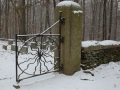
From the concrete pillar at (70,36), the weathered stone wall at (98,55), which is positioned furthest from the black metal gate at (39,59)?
the weathered stone wall at (98,55)

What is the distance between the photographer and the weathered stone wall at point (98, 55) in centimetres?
442

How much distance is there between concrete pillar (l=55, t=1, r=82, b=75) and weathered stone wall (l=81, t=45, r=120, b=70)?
411mm

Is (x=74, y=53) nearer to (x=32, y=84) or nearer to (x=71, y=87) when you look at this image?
(x=71, y=87)

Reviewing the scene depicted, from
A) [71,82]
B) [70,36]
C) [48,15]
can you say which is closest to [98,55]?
[70,36]

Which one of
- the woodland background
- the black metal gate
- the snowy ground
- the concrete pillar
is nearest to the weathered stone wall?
the snowy ground

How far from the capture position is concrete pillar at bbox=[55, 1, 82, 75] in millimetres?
3805

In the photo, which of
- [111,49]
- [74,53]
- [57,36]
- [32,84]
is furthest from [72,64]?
[111,49]

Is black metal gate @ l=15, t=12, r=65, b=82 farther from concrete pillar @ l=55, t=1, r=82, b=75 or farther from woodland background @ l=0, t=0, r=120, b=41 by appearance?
woodland background @ l=0, t=0, r=120, b=41

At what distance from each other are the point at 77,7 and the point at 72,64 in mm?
1570

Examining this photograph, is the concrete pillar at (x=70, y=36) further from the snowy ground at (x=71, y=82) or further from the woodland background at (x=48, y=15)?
the woodland background at (x=48, y=15)

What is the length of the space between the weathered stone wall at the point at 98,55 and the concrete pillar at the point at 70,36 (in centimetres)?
41

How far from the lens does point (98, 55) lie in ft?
15.6

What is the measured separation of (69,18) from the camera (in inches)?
149

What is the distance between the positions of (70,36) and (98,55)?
1.47 meters
